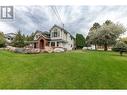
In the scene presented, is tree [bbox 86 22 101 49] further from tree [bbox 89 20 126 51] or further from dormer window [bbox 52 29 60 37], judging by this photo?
dormer window [bbox 52 29 60 37]

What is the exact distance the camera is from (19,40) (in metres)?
5.07

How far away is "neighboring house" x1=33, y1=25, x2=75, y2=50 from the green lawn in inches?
6.8

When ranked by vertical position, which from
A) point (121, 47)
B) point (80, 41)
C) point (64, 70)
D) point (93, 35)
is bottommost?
point (64, 70)

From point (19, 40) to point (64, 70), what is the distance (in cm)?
103

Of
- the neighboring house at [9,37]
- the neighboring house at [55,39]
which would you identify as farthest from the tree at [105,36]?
the neighboring house at [9,37]

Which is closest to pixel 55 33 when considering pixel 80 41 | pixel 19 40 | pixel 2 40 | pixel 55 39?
pixel 55 39

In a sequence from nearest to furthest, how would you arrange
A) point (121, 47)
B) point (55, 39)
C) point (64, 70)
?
point (64, 70)
point (121, 47)
point (55, 39)

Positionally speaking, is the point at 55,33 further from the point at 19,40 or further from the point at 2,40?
the point at 2,40

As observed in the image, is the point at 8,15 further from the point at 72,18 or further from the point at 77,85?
the point at 77,85

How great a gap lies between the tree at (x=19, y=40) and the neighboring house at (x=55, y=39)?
24 centimetres

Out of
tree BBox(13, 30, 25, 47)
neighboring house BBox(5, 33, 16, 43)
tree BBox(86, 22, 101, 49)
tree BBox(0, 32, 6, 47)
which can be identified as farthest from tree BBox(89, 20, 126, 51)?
tree BBox(0, 32, 6, 47)

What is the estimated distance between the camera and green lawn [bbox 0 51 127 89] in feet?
15.2

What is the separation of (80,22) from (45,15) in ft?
2.18

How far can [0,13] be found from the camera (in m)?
4.96
